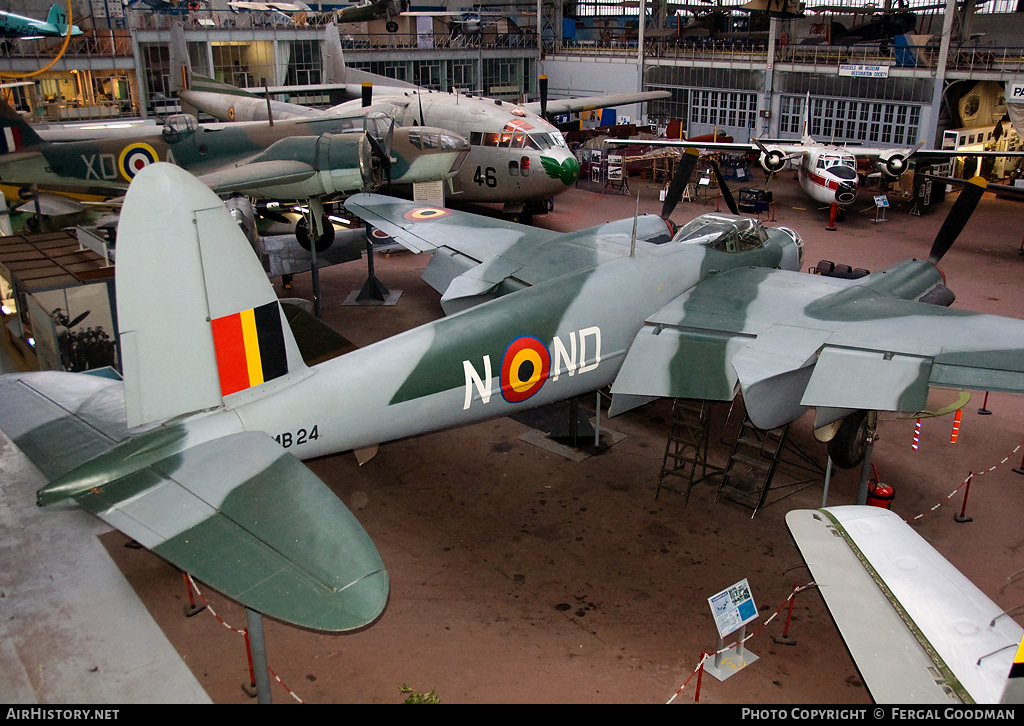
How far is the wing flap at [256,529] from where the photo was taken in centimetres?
584

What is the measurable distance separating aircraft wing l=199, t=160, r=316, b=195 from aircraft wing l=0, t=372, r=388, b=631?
1152 centimetres

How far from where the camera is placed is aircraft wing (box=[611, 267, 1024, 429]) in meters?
10.5

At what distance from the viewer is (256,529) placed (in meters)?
6.58

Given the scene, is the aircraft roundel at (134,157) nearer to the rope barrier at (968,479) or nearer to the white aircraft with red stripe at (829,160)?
the white aircraft with red stripe at (829,160)

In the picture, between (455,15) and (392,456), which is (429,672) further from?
(455,15)

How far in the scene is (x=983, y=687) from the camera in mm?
5875

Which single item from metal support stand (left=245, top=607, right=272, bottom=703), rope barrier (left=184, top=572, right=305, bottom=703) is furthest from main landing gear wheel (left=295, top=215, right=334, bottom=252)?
metal support stand (left=245, top=607, right=272, bottom=703)

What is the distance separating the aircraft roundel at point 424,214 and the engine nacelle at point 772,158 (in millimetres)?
17841

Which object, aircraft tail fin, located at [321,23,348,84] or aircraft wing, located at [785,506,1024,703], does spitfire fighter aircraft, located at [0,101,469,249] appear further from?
aircraft tail fin, located at [321,23,348,84]

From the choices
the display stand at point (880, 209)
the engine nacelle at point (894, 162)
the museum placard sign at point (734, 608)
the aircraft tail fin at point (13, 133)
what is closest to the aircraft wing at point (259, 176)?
the aircraft tail fin at point (13, 133)

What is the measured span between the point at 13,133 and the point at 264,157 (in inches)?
260

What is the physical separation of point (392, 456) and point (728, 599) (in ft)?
21.8

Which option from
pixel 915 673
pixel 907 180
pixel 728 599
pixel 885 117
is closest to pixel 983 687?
pixel 915 673

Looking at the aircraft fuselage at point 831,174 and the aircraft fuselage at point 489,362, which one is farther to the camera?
the aircraft fuselage at point 831,174
